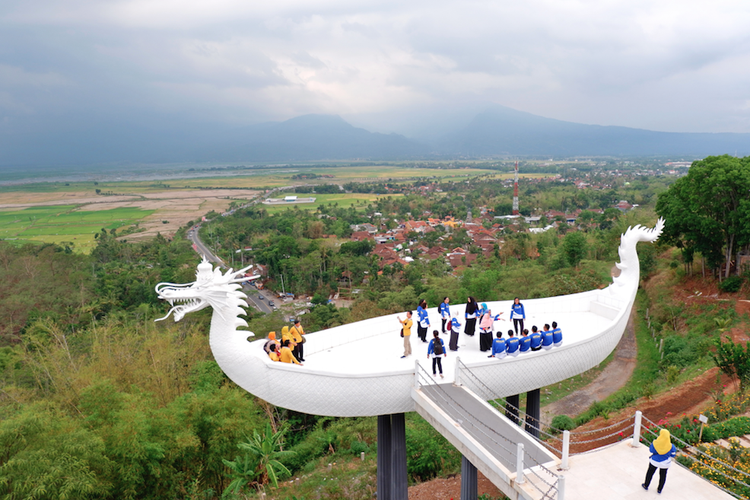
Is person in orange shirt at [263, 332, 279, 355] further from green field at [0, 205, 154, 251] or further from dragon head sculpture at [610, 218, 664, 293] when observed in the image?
green field at [0, 205, 154, 251]

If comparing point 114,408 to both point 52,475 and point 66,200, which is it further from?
point 66,200

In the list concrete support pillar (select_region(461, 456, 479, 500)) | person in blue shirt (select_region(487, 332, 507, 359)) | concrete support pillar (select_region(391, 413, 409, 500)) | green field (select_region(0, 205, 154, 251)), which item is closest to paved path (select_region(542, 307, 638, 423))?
concrete support pillar (select_region(391, 413, 409, 500))

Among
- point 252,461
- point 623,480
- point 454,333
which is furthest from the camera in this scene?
point 252,461

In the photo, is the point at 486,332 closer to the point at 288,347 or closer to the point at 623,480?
the point at 623,480

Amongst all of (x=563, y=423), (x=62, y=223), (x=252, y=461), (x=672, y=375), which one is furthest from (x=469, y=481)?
(x=62, y=223)

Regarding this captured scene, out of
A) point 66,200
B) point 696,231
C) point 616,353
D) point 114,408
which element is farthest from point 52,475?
point 66,200

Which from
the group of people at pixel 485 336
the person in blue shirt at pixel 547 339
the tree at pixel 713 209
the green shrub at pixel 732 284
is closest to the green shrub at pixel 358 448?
the group of people at pixel 485 336

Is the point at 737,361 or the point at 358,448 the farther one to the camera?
the point at 358,448
